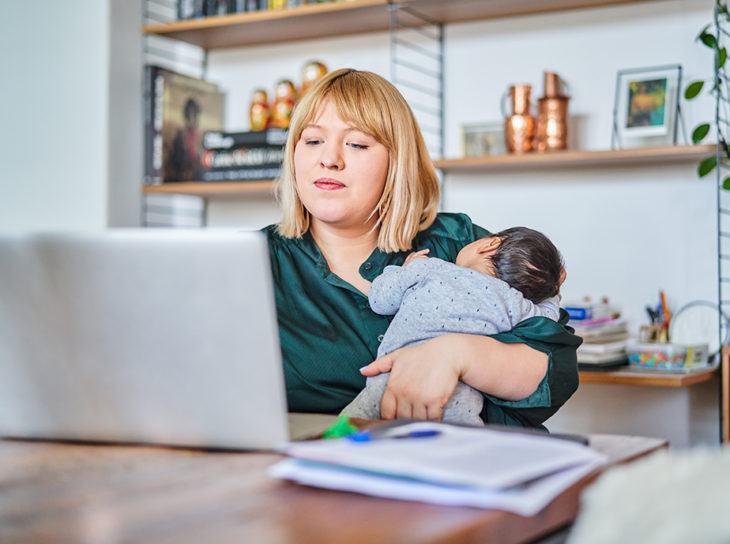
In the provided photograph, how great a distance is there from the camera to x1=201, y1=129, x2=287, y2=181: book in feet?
9.00

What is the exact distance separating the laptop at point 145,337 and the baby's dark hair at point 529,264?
711 mm

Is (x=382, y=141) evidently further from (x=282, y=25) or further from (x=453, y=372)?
(x=282, y=25)

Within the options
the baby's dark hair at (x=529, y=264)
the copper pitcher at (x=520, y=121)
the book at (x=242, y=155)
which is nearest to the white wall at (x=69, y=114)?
the book at (x=242, y=155)

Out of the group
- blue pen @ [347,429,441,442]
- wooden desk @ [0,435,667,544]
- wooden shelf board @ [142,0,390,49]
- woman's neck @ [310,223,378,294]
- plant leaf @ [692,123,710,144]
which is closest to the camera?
wooden desk @ [0,435,667,544]

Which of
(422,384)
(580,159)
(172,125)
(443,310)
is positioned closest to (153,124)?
(172,125)

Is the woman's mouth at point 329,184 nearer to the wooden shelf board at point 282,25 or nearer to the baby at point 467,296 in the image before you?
the baby at point 467,296

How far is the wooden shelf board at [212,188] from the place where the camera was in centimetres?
273

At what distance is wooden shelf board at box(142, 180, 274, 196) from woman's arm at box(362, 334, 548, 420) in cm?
155

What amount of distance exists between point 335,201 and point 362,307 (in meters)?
0.19

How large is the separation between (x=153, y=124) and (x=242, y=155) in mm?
335

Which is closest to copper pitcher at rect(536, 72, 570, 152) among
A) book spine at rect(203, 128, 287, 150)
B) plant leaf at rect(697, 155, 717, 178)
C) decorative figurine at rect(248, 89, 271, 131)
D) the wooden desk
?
plant leaf at rect(697, 155, 717, 178)

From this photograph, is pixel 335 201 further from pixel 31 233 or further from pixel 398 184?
pixel 31 233

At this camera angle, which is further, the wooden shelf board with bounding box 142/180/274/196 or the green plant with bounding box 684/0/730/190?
the wooden shelf board with bounding box 142/180/274/196

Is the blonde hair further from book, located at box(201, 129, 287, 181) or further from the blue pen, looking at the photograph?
book, located at box(201, 129, 287, 181)
